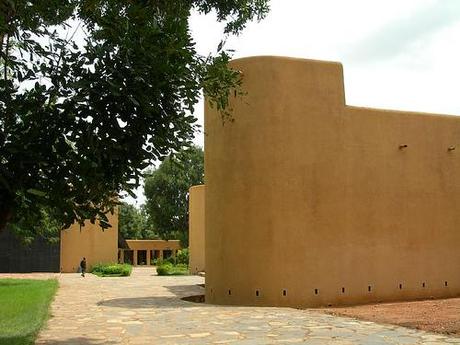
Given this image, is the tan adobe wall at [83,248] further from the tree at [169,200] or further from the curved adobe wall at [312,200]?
the curved adobe wall at [312,200]

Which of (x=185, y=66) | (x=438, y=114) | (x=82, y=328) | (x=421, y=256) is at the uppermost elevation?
(x=438, y=114)

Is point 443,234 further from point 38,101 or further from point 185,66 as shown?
point 38,101

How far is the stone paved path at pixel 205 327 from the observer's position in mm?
8812

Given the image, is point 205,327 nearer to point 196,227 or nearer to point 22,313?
point 22,313

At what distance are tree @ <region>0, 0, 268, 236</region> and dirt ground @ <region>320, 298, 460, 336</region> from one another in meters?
5.73

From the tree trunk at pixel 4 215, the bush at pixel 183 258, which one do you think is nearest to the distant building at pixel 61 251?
the bush at pixel 183 258

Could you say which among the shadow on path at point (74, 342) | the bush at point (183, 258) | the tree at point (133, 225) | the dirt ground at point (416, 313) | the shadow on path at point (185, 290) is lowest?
the shadow on path at point (74, 342)

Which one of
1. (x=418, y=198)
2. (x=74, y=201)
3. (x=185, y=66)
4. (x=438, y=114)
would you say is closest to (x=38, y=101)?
(x=74, y=201)

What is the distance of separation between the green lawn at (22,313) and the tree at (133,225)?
40.3 meters

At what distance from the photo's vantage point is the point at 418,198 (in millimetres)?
15484

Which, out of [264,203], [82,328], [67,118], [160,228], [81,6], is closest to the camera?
[67,118]

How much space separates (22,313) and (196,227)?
1890 cm

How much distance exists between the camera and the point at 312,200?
14.2 metres

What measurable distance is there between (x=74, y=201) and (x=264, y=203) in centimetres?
717
